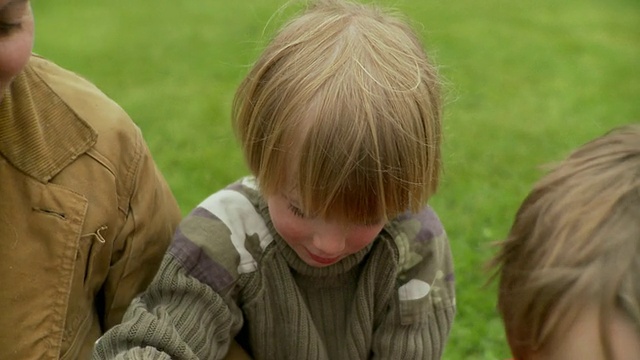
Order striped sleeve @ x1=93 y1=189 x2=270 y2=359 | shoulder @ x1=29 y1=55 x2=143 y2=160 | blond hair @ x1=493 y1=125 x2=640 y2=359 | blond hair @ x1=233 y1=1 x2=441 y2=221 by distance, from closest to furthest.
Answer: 1. blond hair @ x1=493 y1=125 x2=640 y2=359
2. blond hair @ x1=233 y1=1 x2=441 y2=221
3. striped sleeve @ x1=93 y1=189 x2=270 y2=359
4. shoulder @ x1=29 y1=55 x2=143 y2=160

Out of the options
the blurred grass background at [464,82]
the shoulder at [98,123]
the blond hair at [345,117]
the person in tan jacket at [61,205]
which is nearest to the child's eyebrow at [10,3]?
the person in tan jacket at [61,205]

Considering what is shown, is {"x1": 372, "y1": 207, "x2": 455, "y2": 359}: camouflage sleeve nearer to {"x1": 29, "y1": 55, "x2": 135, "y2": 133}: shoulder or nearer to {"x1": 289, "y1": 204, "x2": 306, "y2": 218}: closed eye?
{"x1": 289, "y1": 204, "x2": 306, "y2": 218}: closed eye

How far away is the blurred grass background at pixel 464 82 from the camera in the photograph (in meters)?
3.76

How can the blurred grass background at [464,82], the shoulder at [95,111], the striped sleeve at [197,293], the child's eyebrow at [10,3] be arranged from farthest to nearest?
the blurred grass background at [464,82] < the shoulder at [95,111] < the striped sleeve at [197,293] < the child's eyebrow at [10,3]

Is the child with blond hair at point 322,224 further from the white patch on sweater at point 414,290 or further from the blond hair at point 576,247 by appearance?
the blond hair at point 576,247

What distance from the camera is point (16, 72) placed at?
1.56 metres

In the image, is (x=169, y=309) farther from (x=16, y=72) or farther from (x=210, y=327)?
(x=16, y=72)

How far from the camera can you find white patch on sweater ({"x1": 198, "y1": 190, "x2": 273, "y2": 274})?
1.81 metres

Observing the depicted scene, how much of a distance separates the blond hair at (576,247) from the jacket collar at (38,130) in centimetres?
86

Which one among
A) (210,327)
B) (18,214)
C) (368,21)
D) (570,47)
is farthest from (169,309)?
(570,47)

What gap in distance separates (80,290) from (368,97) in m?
0.72

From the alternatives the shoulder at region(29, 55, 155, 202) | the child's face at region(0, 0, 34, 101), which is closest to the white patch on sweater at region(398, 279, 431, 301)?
the shoulder at region(29, 55, 155, 202)

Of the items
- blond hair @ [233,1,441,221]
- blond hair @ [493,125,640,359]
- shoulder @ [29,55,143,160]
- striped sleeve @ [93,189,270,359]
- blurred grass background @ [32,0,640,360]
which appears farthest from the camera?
blurred grass background @ [32,0,640,360]

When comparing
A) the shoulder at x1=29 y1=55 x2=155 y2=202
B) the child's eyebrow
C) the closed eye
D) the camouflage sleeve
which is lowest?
the camouflage sleeve
